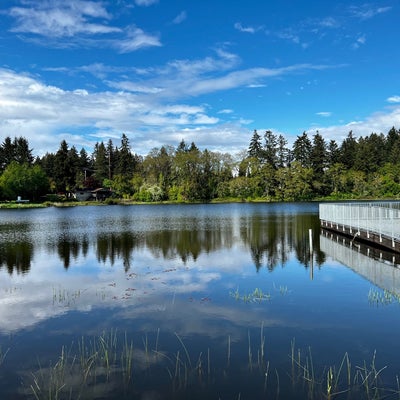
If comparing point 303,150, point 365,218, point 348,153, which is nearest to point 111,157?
point 303,150

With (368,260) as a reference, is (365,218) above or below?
above

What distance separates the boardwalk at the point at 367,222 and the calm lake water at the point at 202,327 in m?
1.79

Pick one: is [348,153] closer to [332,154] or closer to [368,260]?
[332,154]

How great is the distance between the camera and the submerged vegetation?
7.11 m

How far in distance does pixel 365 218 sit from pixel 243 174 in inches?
3312

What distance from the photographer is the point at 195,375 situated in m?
7.81

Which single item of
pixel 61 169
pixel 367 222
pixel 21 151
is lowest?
pixel 367 222

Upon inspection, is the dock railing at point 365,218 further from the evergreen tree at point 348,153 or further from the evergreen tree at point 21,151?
the evergreen tree at point 21,151

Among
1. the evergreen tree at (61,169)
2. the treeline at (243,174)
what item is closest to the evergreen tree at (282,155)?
the treeline at (243,174)

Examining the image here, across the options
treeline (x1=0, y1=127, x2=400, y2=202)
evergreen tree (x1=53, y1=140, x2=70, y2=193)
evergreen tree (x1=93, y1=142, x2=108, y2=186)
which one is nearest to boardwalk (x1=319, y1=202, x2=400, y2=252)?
treeline (x1=0, y1=127, x2=400, y2=202)

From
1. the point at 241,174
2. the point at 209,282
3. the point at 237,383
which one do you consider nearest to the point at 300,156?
the point at 241,174

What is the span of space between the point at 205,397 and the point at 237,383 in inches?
31.2

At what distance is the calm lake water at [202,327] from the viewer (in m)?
7.46

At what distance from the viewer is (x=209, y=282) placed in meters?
16.0
